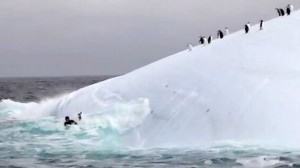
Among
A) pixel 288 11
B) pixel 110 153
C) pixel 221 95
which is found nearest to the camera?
pixel 110 153

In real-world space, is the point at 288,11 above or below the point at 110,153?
above

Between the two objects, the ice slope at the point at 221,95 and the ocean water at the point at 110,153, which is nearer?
the ocean water at the point at 110,153

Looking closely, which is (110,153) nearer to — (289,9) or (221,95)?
(221,95)

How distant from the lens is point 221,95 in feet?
91.1

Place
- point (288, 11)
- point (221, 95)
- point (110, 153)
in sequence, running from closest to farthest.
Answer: point (110, 153) < point (221, 95) < point (288, 11)

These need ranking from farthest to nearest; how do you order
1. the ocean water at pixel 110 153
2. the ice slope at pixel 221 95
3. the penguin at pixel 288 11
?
the penguin at pixel 288 11 → the ice slope at pixel 221 95 → the ocean water at pixel 110 153

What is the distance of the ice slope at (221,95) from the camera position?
2539cm

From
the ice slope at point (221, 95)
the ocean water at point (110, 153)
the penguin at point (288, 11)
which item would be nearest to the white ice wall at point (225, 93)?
the ice slope at point (221, 95)

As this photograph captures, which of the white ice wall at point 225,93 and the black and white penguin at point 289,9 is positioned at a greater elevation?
the black and white penguin at point 289,9

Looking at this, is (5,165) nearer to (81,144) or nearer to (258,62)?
(81,144)

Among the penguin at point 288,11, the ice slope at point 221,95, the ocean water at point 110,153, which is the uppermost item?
the penguin at point 288,11

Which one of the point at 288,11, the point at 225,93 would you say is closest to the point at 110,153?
the point at 225,93

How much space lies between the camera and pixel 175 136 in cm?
2630

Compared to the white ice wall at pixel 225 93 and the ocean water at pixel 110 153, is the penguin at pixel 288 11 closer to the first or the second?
the white ice wall at pixel 225 93
